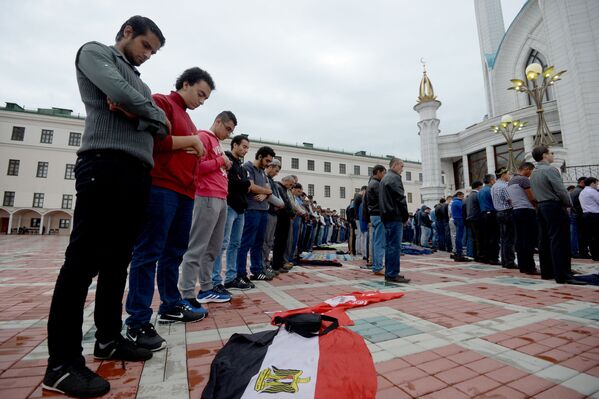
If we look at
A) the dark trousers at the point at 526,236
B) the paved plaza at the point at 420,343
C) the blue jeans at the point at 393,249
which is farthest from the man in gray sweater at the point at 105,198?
the dark trousers at the point at 526,236

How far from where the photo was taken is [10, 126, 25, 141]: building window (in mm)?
32594

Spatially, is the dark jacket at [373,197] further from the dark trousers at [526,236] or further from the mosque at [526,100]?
the mosque at [526,100]

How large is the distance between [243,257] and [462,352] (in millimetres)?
3147

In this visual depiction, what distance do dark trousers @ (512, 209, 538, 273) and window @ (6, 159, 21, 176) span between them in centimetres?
4489

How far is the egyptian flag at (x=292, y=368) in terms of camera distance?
128 centimetres

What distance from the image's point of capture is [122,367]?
165 centimetres

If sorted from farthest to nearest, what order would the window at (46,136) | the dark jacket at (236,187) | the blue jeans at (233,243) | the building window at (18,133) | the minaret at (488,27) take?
the window at (46,136) → the building window at (18,133) → the minaret at (488,27) → the blue jeans at (233,243) → the dark jacket at (236,187)

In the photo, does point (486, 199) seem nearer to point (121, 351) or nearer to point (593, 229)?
point (593, 229)

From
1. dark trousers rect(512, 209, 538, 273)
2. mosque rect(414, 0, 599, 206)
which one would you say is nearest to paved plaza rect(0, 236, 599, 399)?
dark trousers rect(512, 209, 538, 273)

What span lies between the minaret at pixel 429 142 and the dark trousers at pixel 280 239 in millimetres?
20558

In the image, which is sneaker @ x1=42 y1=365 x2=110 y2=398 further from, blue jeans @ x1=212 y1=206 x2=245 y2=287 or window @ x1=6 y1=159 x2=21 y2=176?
window @ x1=6 y1=159 x2=21 y2=176

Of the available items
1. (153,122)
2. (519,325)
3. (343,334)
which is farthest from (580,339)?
(153,122)

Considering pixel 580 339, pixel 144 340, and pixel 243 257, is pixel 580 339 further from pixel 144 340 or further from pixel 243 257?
pixel 243 257

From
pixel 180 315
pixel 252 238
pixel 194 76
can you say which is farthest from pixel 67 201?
pixel 194 76
